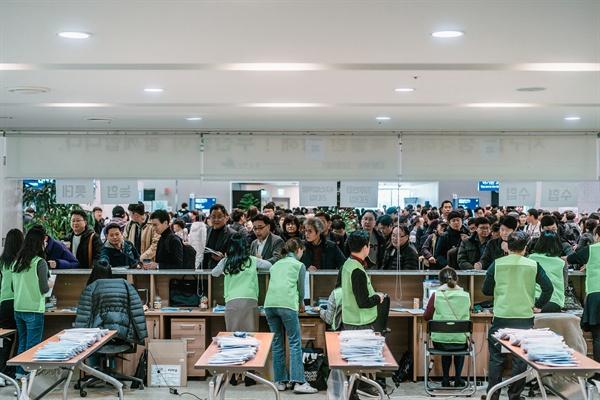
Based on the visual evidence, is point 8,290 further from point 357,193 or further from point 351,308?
point 357,193

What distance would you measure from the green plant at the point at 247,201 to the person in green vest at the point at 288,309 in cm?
1390

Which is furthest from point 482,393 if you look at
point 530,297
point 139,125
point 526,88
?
point 139,125

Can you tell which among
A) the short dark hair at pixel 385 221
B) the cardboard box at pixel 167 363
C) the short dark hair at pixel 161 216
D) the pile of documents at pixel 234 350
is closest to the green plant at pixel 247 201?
the short dark hair at pixel 385 221

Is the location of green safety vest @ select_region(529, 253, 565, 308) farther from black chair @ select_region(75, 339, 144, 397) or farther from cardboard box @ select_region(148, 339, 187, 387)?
black chair @ select_region(75, 339, 144, 397)

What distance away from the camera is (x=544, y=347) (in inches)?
229

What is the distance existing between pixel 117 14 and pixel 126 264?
5.24m

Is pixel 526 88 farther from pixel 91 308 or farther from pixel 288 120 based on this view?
pixel 91 308

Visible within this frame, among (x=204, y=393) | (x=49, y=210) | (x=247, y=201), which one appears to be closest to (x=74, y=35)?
(x=204, y=393)

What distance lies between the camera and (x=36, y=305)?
8008 mm

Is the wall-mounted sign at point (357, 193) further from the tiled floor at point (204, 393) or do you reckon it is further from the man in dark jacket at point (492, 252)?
the tiled floor at point (204, 393)

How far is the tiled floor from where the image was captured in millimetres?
8000

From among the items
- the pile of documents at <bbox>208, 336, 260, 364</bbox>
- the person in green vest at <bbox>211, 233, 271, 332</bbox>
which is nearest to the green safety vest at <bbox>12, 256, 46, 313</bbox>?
the person in green vest at <bbox>211, 233, 271, 332</bbox>

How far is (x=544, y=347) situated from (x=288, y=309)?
281 cm

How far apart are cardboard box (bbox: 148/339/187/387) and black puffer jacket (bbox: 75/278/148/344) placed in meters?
0.45
